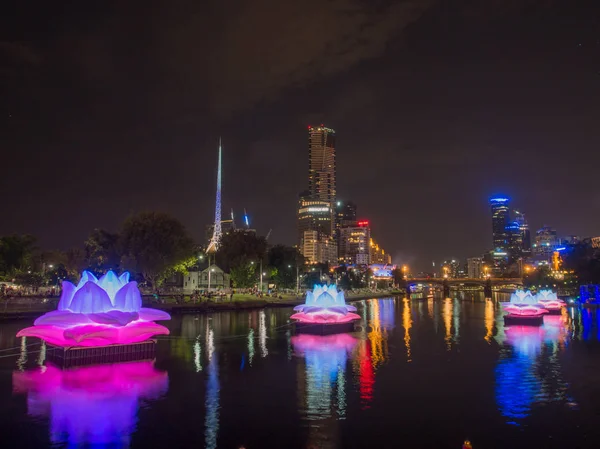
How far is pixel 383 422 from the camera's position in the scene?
36.7 feet

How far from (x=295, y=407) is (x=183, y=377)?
209 inches

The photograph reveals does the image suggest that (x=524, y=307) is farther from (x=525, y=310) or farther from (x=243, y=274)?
(x=243, y=274)

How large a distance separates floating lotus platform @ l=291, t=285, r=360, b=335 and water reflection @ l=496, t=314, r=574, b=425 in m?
9.52

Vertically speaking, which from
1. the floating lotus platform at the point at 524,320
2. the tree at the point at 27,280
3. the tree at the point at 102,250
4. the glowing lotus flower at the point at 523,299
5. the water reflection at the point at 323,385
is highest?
the tree at the point at 102,250

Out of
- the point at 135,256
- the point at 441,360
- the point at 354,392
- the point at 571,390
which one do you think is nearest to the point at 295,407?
the point at 354,392

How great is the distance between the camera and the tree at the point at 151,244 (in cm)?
5894

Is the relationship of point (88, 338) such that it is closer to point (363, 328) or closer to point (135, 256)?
point (363, 328)

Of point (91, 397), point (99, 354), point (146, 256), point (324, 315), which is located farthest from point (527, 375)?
point (146, 256)

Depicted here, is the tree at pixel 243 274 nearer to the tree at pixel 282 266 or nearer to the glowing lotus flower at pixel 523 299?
the tree at pixel 282 266

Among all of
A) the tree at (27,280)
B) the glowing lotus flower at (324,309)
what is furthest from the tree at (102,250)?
the glowing lotus flower at (324,309)

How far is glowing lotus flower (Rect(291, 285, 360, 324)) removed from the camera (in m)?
29.7

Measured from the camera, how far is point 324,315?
29625mm

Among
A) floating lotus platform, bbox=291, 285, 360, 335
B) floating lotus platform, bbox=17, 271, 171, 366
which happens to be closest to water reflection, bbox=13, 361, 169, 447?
floating lotus platform, bbox=17, 271, 171, 366

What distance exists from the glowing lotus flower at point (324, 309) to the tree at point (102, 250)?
4068cm
